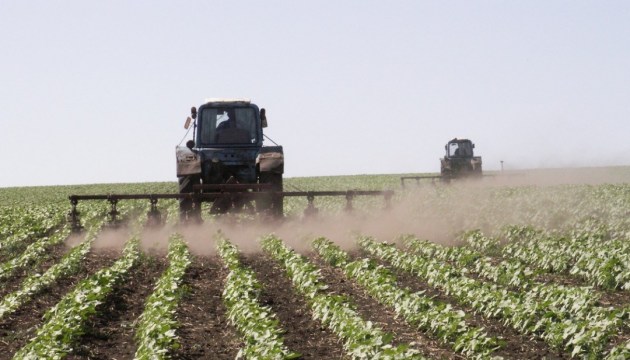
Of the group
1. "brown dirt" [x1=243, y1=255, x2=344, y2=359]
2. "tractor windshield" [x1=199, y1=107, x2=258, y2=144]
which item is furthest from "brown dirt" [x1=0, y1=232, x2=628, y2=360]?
"tractor windshield" [x1=199, y1=107, x2=258, y2=144]

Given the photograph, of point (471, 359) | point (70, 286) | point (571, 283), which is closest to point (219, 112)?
point (70, 286)

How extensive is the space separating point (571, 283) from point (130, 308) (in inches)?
244

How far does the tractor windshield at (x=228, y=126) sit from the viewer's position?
61.2 ft

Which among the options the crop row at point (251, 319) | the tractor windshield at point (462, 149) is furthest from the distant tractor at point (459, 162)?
the crop row at point (251, 319)

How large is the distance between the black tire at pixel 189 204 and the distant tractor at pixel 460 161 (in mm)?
19415

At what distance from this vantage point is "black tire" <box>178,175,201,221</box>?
18.3 m

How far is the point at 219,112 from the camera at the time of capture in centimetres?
1870

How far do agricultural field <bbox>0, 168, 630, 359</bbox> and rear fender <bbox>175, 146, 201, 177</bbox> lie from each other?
4.14 feet

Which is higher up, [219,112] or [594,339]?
[219,112]

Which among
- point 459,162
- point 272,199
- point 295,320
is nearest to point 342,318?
point 295,320

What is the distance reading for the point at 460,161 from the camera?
3656 centimetres

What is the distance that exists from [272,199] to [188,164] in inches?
80.8

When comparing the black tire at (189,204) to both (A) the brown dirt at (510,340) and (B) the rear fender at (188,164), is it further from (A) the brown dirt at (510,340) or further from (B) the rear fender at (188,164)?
(A) the brown dirt at (510,340)

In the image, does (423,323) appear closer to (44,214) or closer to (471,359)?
(471,359)
